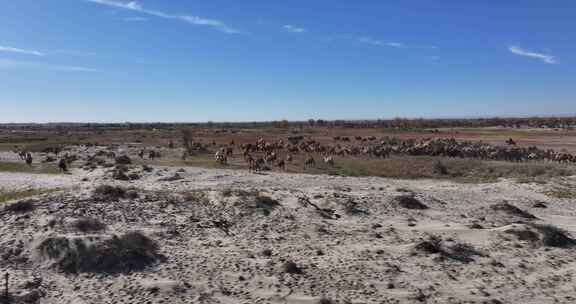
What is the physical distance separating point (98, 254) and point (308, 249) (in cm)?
647

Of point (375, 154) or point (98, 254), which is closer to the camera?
point (98, 254)

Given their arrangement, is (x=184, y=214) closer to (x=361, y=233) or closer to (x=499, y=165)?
(x=361, y=233)

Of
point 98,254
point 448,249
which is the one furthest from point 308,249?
point 98,254

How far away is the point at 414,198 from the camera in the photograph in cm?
2361

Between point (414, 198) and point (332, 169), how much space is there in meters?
13.8

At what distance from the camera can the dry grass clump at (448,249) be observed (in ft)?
53.0

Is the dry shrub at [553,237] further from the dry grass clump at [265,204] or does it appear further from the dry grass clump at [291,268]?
the dry grass clump at [265,204]

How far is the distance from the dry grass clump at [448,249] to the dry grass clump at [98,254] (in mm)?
8541

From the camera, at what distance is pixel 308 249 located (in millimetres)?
16594

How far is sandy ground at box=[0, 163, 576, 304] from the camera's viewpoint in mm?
13359

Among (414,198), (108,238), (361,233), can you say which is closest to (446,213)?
(414,198)

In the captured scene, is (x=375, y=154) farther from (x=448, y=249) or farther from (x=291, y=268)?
(x=291, y=268)

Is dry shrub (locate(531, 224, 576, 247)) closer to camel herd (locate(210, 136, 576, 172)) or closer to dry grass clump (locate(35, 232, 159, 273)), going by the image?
dry grass clump (locate(35, 232, 159, 273))

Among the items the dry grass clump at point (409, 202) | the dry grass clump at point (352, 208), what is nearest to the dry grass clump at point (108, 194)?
the dry grass clump at point (352, 208)
